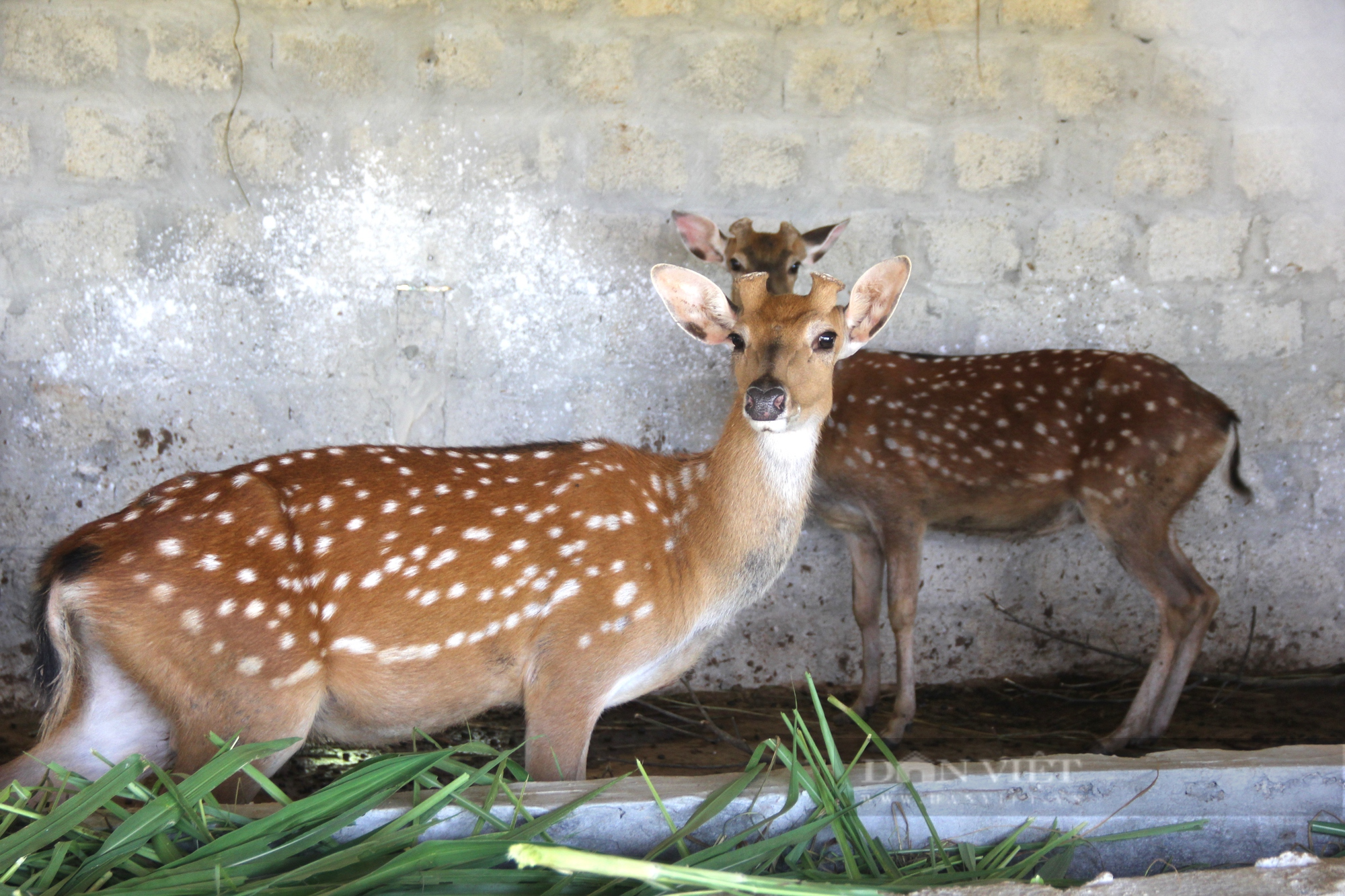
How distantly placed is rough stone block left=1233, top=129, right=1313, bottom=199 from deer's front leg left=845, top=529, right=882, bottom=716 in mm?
2038

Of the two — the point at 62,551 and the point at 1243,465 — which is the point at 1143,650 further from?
the point at 62,551

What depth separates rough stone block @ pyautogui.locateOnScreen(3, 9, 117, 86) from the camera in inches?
144

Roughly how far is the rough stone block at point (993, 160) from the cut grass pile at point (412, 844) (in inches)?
104

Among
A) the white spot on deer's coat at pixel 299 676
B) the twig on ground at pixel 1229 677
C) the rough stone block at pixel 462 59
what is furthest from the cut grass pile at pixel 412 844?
the rough stone block at pixel 462 59

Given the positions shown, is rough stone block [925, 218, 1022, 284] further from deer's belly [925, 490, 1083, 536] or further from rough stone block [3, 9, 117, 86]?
rough stone block [3, 9, 117, 86]

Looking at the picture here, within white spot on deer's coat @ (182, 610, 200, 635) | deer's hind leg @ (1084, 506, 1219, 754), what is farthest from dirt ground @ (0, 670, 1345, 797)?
white spot on deer's coat @ (182, 610, 200, 635)

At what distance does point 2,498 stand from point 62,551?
1.80 meters

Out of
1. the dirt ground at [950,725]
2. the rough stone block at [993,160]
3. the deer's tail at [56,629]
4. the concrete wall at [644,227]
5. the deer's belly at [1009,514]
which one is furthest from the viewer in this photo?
the rough stone block at [993,160]

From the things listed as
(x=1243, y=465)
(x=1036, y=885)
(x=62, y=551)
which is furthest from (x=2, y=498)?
(x=1243, y=465)

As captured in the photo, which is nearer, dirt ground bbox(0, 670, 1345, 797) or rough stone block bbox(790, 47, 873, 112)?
dirt ground bbox(0, 670, 1345, 797)

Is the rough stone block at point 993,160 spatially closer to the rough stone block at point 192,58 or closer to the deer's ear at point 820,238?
the deer's ear at point 820,238

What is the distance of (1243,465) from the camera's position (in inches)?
165

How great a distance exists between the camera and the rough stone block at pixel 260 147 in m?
3.78

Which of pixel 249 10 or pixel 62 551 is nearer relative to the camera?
pixel 62 551
